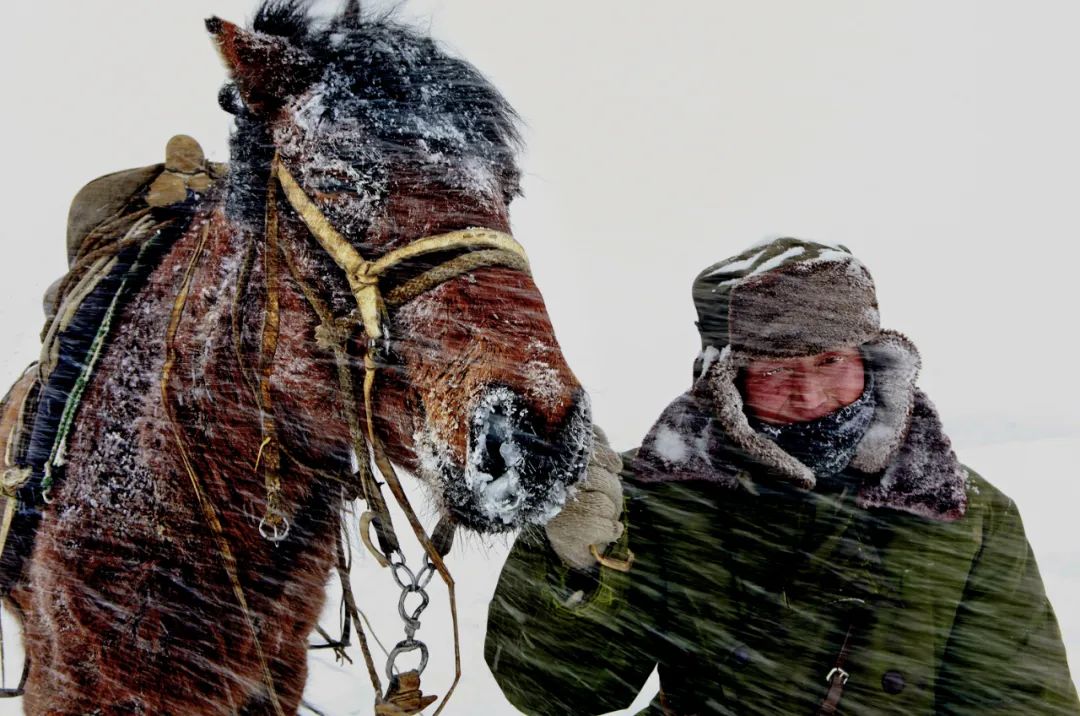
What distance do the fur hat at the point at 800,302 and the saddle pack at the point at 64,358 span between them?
1520 mm

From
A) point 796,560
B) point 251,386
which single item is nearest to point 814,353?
point 796,560

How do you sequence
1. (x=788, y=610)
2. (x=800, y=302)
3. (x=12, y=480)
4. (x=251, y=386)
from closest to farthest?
(x=251, y=386) → (x=12, y=480) → (x=800, y=302) → (x=788, y=610)

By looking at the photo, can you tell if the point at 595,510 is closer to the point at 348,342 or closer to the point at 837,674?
the point at 348,342

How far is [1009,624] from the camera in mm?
2133

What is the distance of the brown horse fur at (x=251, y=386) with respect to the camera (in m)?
1.59

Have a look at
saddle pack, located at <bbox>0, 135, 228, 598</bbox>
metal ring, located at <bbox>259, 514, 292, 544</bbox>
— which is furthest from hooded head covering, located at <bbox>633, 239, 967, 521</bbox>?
saddle pack, located at <bbox>0, 135, 228, 598</bbox>

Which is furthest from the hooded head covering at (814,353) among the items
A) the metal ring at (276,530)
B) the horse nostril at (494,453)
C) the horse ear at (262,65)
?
the horse ear at (262,65)

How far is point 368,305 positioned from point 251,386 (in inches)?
13.9

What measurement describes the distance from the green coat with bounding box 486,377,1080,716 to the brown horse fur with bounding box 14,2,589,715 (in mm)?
715

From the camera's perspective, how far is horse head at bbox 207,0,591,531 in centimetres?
147

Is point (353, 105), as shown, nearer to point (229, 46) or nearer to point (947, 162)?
point (229, 46)

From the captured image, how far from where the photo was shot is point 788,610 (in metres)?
2.23

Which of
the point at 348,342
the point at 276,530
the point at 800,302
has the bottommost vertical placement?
the point at 276,530

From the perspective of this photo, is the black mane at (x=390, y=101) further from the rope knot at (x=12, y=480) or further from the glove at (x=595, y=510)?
the rope knot at (x=12, y=480)
